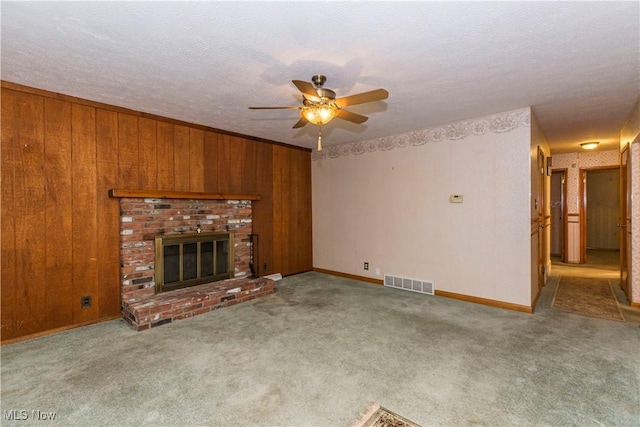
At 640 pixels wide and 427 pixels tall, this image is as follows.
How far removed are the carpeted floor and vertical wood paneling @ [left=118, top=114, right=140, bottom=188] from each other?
1735 millimetres

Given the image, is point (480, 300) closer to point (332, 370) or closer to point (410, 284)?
point (410, 284)

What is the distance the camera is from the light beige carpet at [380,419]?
1.87 metres

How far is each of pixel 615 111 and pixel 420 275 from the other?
3301 millimetres

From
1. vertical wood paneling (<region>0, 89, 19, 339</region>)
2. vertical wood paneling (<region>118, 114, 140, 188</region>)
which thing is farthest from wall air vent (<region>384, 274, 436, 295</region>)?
vertical wood paneling (<region>0, 89, 19, 339</region>)

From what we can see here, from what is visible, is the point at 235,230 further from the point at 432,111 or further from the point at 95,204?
the point at 432,111

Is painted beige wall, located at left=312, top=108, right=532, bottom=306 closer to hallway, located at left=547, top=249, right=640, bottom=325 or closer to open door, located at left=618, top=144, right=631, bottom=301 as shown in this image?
hallway, located at left=547, top=249, right=640, bottom=325

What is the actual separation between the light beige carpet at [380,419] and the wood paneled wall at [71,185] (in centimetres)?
330

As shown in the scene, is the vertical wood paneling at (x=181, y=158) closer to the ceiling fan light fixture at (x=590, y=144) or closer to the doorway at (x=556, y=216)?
the ceiling fan light fixture at (x=590, y=144)

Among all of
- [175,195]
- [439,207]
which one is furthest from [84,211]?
[439,207]

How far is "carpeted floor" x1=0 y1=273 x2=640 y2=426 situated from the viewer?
6.48ft

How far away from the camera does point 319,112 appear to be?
2.69 m

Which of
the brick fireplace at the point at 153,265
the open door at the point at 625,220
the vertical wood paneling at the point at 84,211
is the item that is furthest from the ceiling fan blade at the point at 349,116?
the open door at the point at 625,220

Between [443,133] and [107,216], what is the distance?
4642 millimetres

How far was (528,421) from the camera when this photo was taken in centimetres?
188
